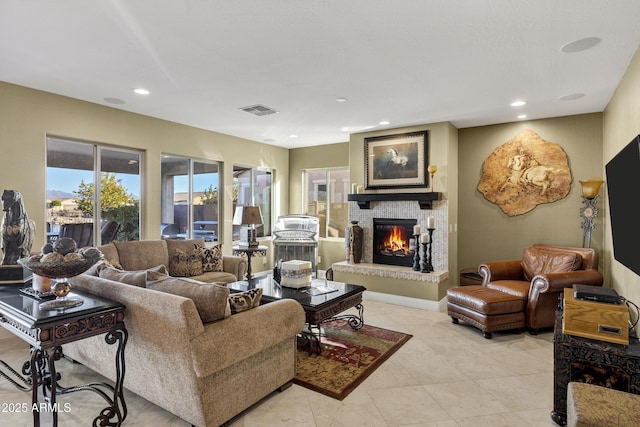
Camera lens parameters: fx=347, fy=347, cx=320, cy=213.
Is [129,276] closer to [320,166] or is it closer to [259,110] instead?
[259,110]

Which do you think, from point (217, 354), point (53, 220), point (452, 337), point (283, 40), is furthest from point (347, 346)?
point (53, 220)

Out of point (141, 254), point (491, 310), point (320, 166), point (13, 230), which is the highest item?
point (320, 166)

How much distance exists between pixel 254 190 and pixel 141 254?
2.85m

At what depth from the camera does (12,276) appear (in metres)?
2.70

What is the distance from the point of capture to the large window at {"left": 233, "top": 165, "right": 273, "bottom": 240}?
253 inches

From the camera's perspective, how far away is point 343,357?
312 cm

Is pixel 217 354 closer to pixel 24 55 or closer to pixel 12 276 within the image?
pixel 12 276

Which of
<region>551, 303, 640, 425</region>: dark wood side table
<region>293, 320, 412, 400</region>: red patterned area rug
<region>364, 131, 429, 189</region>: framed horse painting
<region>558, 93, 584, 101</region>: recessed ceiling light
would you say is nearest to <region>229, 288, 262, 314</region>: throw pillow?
<region>293, 320, 412, 400</region>: red patterned area rug

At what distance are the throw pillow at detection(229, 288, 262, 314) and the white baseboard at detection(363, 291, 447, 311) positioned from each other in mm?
3071

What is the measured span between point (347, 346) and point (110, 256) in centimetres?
281

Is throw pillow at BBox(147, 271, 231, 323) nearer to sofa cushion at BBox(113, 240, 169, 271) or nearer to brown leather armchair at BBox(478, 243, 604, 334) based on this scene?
sofa cushion at BBox(113, 240, 169, 271)

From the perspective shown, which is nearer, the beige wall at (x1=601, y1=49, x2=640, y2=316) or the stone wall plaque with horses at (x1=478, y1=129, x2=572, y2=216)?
the beige wall at (x1=601, y1=49, x2=640, y2=316)

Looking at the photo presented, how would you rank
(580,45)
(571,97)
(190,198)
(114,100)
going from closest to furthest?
1. (580,45)
2. (571,97)
3. (114,100)
4. (190,198)

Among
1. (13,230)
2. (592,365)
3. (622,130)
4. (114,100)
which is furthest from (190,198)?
(622,130)
